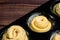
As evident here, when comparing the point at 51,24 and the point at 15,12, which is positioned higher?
the point at 15,12

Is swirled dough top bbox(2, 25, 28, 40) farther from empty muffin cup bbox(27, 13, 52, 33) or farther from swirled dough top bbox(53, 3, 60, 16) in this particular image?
swirled dough top bbox(53, 3, 60, 16)

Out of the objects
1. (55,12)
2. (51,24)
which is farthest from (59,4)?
(51,24)

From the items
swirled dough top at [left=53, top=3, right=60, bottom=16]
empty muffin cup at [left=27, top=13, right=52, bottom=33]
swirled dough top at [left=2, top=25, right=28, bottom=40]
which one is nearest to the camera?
swirled dough top at [left=2, top=25, right=28, bottom=40]

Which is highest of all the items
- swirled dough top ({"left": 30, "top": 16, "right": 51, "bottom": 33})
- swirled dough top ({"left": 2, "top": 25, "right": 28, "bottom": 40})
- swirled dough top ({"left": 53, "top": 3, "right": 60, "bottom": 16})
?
swirled dough top ({"left": 53, "top": 3, "right": 60, "bottom": 16})

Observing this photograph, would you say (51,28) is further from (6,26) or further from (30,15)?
(6,26)

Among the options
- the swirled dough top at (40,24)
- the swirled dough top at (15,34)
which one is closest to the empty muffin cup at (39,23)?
the swirled dough top at (40,24)

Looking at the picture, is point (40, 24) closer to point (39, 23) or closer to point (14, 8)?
point (39, 23)

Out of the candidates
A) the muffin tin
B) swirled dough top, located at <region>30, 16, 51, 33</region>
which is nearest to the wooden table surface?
the muffin tin
